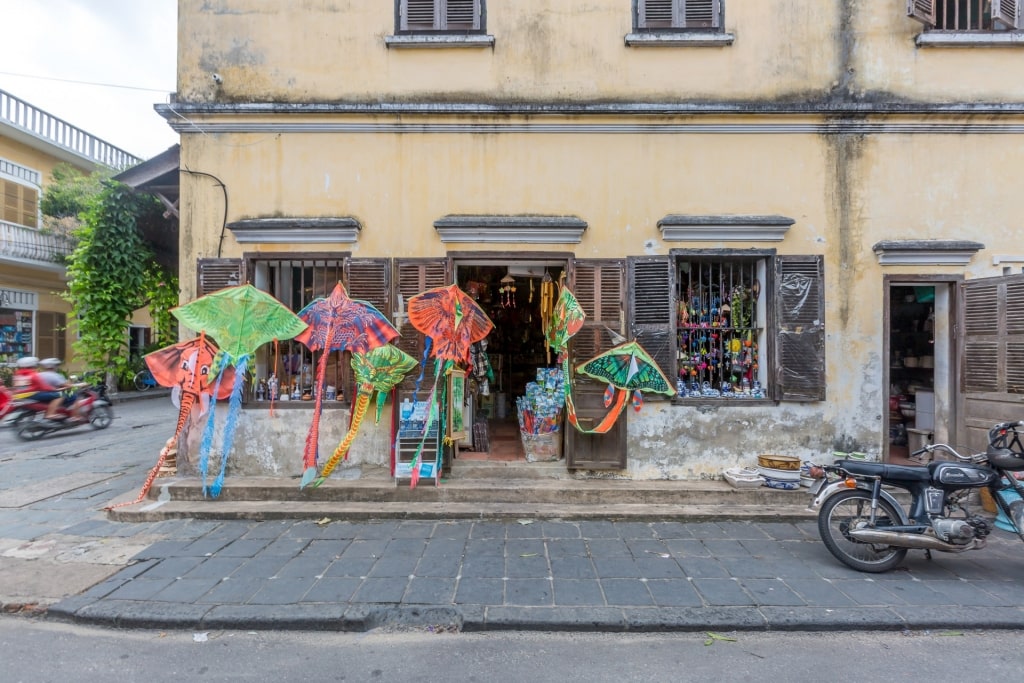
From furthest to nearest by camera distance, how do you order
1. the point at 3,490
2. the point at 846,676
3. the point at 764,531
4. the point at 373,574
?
the point at 3,490, the point at 764,531, the point at 373,574, the point at 846,676

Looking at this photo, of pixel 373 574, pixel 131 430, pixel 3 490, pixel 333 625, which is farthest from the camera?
pixel 131 430

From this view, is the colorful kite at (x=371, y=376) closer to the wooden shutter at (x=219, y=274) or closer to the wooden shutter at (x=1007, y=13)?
the wooden shutter at (x=219, y=274)

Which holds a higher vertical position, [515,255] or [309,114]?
[309,114]

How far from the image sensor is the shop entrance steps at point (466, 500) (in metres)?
5.72

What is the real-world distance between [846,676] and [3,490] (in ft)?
32.0

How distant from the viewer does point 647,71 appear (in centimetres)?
653

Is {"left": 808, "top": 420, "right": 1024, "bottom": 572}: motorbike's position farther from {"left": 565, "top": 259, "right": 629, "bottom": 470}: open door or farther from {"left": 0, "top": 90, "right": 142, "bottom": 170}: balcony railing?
{"left": 0, "top": 90, "right": 142, "bottom": 170}: balcony railing

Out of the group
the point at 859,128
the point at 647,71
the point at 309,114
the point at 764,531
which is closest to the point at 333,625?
the point at 764,531

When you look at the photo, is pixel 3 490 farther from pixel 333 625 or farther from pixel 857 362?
pixel 857 362

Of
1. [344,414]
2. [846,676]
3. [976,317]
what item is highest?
[976,317]

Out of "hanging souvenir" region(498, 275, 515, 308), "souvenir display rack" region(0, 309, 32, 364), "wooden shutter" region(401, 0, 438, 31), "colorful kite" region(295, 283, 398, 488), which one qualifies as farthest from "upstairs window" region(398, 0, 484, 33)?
"souvenir display rack" region(0, 309, 32, 364)

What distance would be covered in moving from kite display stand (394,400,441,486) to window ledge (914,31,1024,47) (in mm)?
7506

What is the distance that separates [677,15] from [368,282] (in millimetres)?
5126

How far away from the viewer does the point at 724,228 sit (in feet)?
20.8
